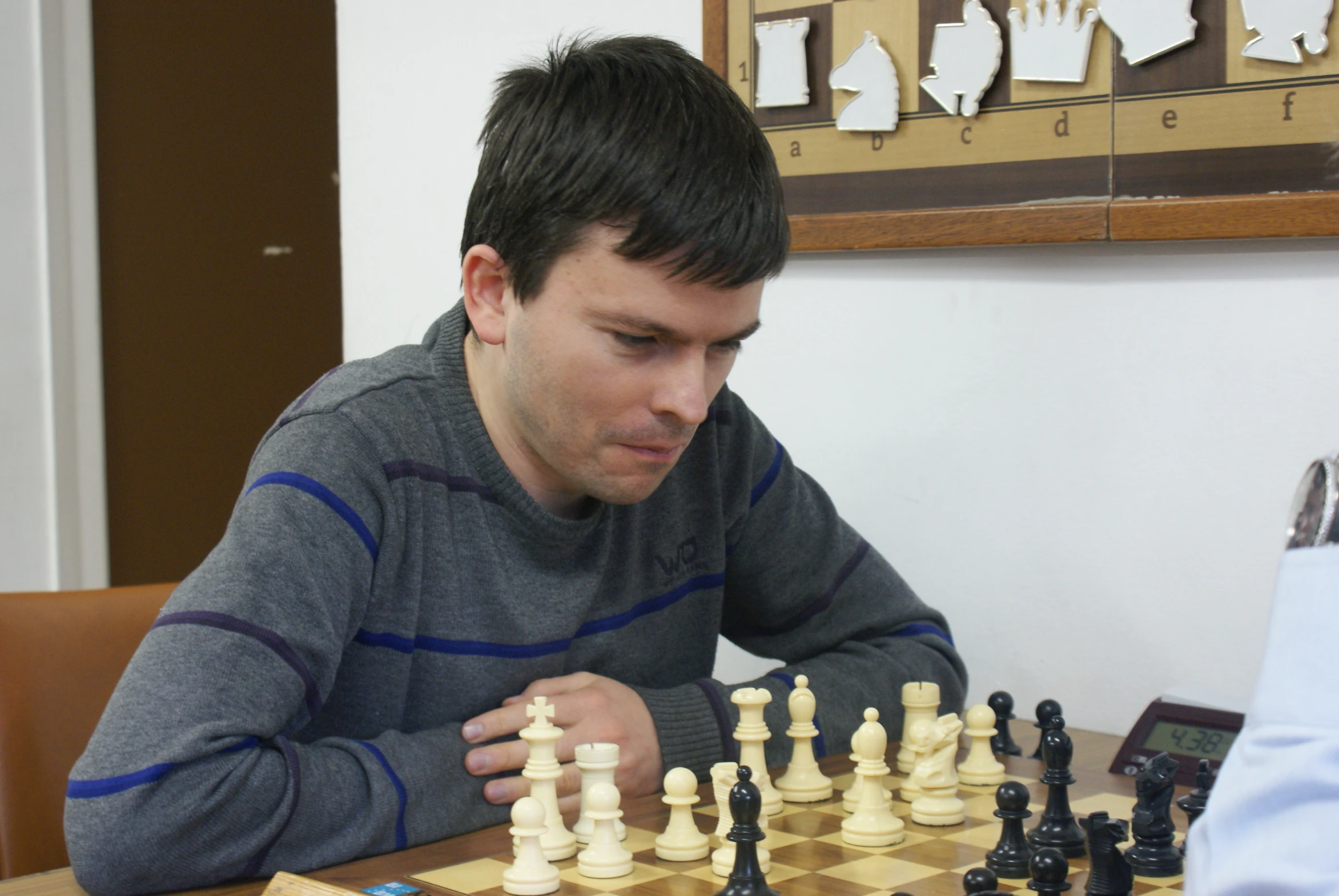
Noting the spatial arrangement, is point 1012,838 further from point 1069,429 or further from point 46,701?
point 46,701

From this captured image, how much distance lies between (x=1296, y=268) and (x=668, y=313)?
852 millimetres

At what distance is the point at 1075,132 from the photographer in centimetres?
173

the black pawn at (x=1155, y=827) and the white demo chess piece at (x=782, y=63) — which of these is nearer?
the black pawn at (x=1155, y=827)

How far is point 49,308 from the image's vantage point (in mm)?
3373

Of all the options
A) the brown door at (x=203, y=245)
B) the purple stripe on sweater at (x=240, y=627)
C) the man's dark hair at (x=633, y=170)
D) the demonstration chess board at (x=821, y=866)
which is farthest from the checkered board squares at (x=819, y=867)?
the brown door at (x=203, y=245)

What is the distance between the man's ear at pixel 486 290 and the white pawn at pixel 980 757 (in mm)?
653

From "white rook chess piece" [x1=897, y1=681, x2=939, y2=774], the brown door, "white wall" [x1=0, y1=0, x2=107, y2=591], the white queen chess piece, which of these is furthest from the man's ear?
the brown door

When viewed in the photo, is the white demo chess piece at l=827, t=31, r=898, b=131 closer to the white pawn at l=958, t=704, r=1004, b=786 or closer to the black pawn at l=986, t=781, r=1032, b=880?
the white pawn at l=958, t=704, r=1004, b=786

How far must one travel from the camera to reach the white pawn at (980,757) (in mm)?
1387

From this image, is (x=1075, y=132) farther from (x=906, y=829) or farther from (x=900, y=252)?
(x=906, y=829)

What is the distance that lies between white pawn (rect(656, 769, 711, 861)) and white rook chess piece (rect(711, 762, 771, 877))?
17 millimetres

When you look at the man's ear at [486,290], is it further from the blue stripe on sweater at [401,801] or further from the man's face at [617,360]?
the blue stripe on sweater at [401,801]

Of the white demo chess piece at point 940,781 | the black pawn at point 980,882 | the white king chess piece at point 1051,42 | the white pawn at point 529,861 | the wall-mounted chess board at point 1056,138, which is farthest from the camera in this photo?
the white king chess piece at point 1051,42

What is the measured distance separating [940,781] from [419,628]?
0.56 m
